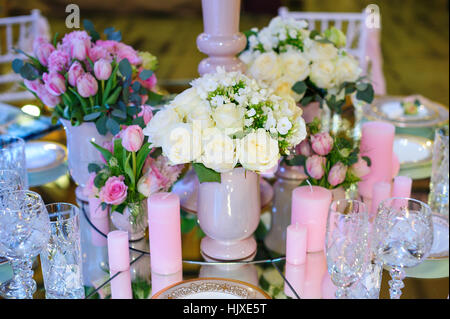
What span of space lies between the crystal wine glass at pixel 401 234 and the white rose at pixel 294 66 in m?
0.52

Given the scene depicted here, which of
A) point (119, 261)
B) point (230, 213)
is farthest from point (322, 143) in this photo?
point (119, 261)

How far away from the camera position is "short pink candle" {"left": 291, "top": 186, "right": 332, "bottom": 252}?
1.23 meters

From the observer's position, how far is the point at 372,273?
1.11 m

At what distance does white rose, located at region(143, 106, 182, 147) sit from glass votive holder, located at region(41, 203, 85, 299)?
0.21 m

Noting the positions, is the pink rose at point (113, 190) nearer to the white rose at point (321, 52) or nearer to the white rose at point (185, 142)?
the white rose at point (185, 142)

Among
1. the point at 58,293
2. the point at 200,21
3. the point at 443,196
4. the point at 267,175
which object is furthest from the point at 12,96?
the point at 200,21

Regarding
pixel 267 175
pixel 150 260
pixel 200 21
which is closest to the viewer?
pixel 150 260

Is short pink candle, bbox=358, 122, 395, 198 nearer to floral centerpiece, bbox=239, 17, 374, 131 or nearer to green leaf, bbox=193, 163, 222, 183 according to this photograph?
floral centerpiece, bbox=239, 17, 374, 131

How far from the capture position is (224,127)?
1.08 metres

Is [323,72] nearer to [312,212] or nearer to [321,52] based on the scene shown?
[321,52]

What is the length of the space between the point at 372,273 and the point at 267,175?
1.86 feet

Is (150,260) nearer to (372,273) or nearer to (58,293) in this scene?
(58,293)
